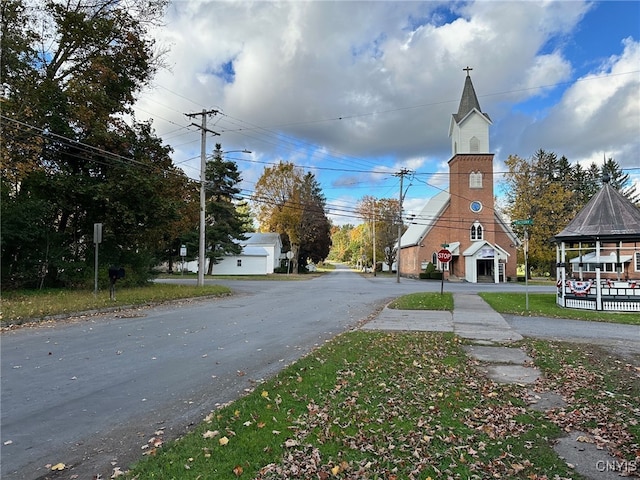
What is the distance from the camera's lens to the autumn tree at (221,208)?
42594 millimetres

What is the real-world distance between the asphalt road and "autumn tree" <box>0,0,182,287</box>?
306 inches

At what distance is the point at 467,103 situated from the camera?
43375mm

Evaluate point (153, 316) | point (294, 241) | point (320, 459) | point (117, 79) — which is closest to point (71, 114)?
point (117, 79)

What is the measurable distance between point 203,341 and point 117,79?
52.6ft

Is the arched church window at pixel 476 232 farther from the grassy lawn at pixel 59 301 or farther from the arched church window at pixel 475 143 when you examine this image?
the grassy lawn at pixel 59 301

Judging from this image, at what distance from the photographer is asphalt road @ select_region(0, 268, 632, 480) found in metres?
4.06

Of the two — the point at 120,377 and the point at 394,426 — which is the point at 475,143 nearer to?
the point at 120,377

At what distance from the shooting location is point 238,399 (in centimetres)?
515

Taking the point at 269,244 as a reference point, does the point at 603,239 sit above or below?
below

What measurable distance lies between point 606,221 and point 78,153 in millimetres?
23490

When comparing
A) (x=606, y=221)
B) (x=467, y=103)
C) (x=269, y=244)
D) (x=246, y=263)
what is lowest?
(x=246, y=263)

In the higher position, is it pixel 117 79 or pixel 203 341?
pixel 117 79

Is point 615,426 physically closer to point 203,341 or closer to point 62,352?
point 203,341

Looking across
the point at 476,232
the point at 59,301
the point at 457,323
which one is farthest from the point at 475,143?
the point at 59,301
